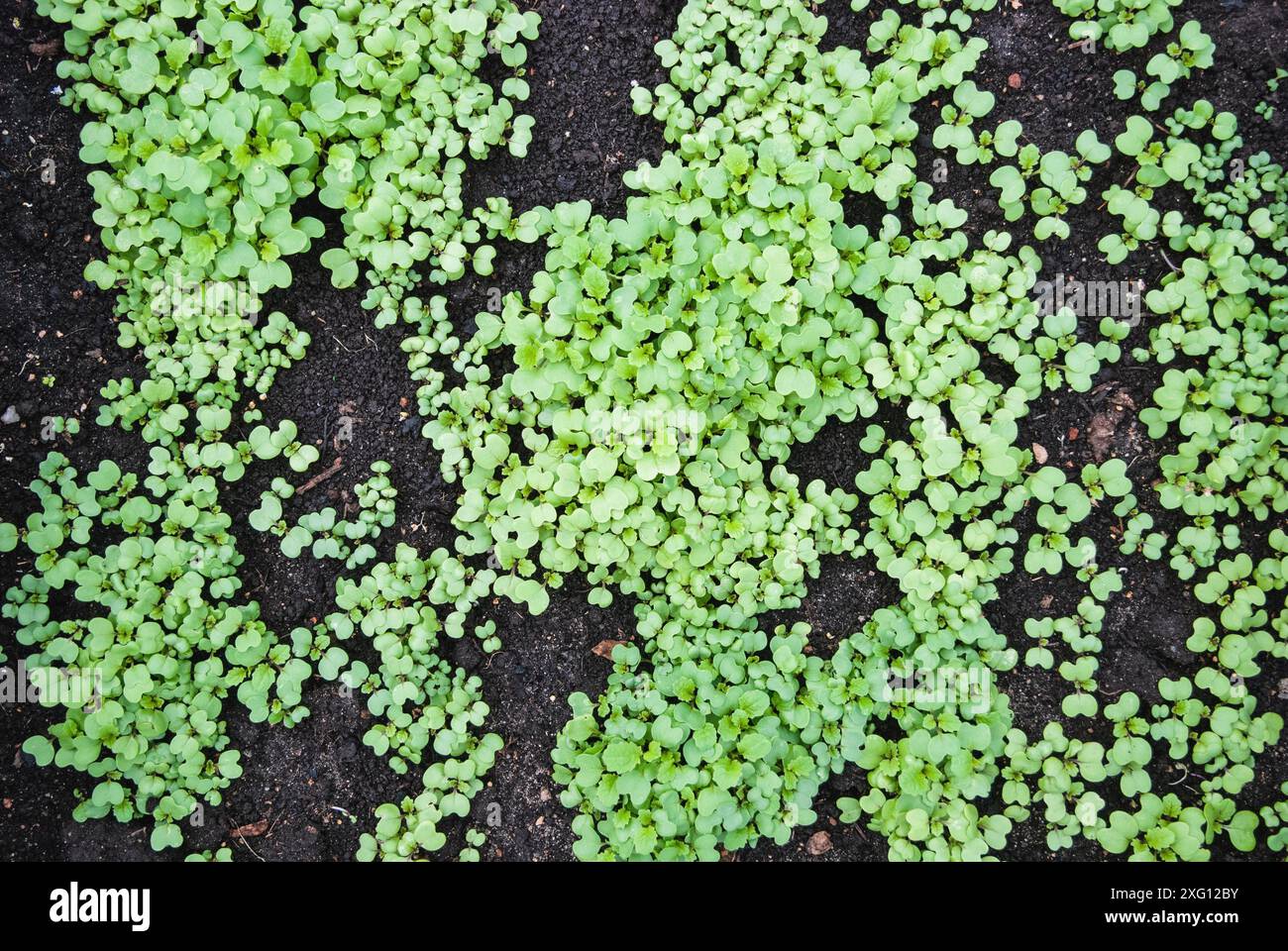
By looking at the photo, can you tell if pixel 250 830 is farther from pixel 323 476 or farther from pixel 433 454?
pixel 433 454

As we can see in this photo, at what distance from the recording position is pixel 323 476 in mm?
3617

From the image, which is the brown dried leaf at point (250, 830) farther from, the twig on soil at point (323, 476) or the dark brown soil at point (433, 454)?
the twig on soil at point (323, 476)

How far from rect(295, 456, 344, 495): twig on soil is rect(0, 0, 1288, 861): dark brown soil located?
3 cm

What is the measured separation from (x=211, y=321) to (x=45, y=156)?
1.00 metres

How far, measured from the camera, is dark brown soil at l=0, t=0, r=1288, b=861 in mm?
3486

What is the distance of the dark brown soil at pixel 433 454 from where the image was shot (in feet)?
11.4

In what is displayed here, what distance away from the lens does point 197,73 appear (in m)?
3.29

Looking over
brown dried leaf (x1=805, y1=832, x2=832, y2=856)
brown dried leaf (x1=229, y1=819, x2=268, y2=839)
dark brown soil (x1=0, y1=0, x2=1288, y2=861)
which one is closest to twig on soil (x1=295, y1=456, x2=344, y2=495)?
dark brown soil (x1=0, y1=0, x2=1288, y2=861)

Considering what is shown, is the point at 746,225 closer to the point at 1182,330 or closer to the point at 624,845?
the point at 1182,330

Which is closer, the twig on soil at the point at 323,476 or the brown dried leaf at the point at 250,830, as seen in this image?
the brown dried leaf at the point at 250,830

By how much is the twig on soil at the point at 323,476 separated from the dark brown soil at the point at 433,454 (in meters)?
0.03

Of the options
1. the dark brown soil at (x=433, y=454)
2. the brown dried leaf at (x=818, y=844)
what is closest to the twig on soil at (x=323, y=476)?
the dark brown soil at (x=433, y=454)

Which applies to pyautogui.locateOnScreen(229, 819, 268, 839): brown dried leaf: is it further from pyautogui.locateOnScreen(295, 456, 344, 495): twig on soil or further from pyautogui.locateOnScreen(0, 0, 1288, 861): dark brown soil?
pyautogui.locateOnScreen(295, 456, 344, 495): twig on soil
